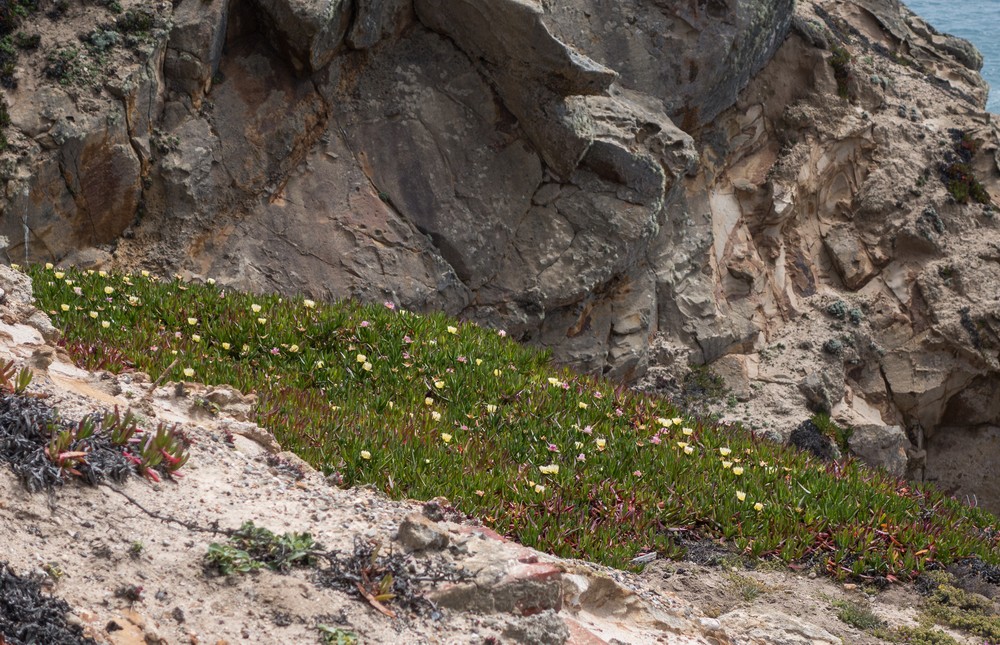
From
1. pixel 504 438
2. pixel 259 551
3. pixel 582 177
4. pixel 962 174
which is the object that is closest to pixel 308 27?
pixel 582 177

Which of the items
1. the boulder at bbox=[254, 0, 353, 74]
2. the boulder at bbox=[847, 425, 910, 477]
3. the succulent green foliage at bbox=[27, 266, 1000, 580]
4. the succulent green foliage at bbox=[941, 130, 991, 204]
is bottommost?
the boulder at bbox=[847, 425, 910, 477]

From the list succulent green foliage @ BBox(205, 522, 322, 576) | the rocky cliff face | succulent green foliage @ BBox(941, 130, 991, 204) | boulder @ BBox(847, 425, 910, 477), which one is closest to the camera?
succulent green foliage @ BBox(205, 522, 322, 576)

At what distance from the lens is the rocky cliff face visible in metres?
12.3

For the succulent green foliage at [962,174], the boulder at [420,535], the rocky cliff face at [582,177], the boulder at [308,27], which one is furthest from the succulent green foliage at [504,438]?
the succulent green foliage at [962,174]

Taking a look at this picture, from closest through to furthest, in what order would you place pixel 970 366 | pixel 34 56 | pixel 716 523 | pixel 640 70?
pixel 716 523 → pixel 34 56 → pixel 640 70 → pixel 970 366

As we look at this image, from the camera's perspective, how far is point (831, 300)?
18.9 metres

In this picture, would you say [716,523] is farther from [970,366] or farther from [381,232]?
[970,366]

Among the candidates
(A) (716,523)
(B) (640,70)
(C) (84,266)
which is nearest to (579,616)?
(A) (716,523)

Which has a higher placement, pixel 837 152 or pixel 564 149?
pixel 837 152

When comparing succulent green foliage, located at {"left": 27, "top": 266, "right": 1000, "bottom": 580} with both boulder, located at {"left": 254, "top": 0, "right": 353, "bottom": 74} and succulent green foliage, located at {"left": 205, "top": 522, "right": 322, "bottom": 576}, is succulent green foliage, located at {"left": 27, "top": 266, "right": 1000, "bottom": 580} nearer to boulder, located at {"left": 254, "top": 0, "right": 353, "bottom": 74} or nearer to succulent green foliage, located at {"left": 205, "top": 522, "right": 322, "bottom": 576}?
succulent green foliage, located at {"left": 205, "top": 522, "right": 322, "bottom": 576}

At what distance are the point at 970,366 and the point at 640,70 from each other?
8.70m

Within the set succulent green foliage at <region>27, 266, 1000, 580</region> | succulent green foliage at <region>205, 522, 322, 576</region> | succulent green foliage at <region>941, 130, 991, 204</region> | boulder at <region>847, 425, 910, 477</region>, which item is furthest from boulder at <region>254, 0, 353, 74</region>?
succulent green foliage at <region>941, 130, 991, 204</region>

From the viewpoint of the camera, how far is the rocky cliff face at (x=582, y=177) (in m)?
12.3

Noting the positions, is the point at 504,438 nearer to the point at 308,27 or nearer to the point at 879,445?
the point at 308,27
